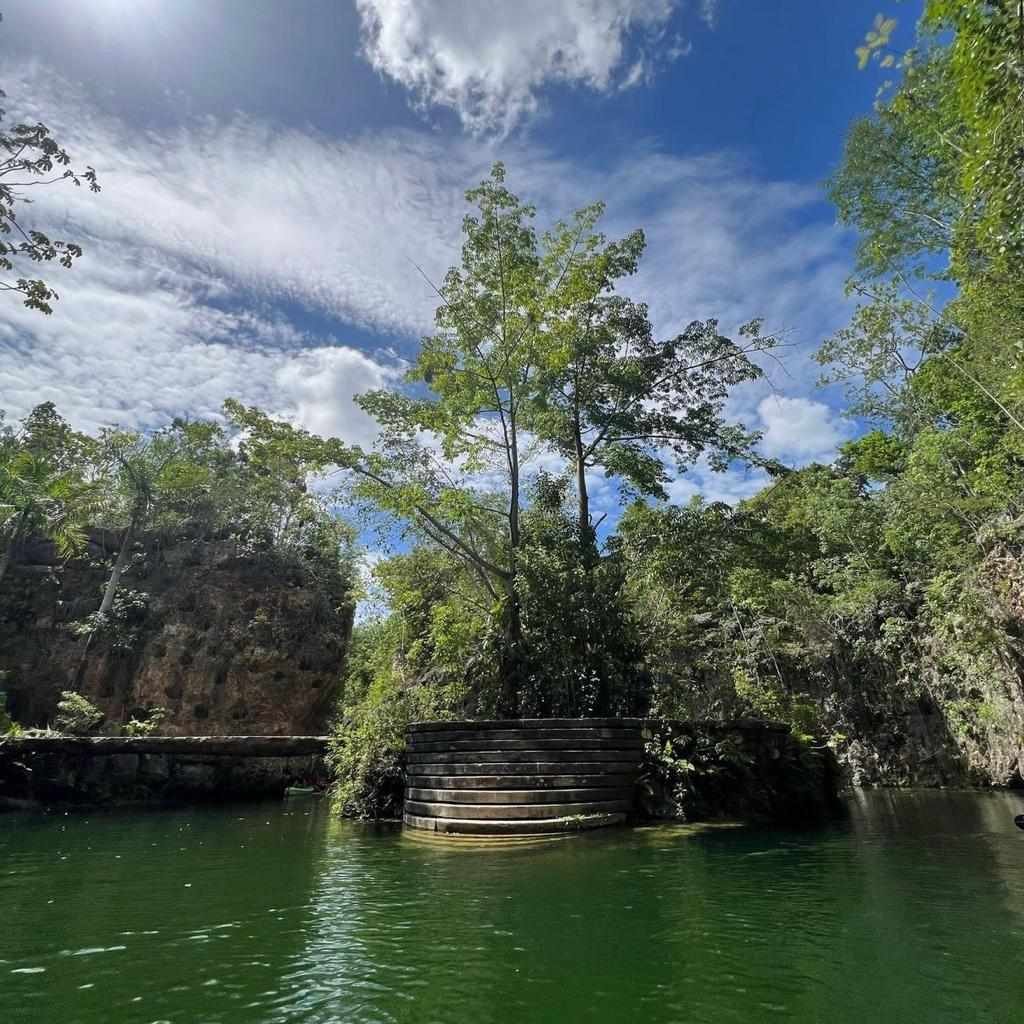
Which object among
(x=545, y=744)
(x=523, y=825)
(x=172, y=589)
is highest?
(x=172, y=589)

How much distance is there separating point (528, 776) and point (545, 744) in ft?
1.57

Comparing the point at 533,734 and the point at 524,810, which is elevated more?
the point at 533,734

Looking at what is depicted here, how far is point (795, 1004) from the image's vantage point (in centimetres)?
281

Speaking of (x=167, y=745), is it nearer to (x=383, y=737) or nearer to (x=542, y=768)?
(x=383, y=737)

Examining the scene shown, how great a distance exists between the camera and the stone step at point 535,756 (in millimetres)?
8797

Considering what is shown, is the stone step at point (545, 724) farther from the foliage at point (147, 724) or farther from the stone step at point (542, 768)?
the foliage at point (147, 724)

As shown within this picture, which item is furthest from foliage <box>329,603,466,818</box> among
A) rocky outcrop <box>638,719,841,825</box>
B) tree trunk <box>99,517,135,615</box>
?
tree trunk <box>99,517,135,615</box>

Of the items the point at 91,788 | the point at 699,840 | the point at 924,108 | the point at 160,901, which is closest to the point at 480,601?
the point at 699,840

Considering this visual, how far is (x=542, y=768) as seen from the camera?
8719 millimetres

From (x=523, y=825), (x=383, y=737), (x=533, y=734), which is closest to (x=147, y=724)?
(x=383, y=737)

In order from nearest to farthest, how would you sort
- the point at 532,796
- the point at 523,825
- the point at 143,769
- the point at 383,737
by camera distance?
the point at 523,825 < the point at 532,796 < the point at 383,737 < the point at 143,769

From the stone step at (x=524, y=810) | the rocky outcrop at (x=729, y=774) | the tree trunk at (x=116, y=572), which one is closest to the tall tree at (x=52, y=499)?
the tree trunk at (x=116, y=572)

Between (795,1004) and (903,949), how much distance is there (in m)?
1.20

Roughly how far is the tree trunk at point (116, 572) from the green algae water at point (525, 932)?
1909cm
